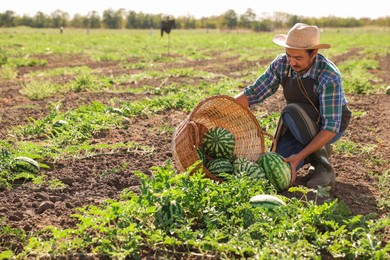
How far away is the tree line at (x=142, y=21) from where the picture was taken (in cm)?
8650

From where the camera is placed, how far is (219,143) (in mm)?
4871

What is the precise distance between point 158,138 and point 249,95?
173 cm

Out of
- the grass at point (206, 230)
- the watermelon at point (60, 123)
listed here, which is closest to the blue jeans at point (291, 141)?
the grass at point (206, 230)

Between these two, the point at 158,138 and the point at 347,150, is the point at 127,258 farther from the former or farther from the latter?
the point at 347,150

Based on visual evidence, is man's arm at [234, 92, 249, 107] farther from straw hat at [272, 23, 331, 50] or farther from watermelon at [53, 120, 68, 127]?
watermelon at [53, 120, 68, 127]

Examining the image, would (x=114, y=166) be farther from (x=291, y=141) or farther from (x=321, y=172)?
(x=321, y=172)

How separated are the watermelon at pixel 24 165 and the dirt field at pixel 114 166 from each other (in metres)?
0.19

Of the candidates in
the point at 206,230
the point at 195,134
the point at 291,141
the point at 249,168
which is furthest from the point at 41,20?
the point at 206,230

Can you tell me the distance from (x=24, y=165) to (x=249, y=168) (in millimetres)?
2337

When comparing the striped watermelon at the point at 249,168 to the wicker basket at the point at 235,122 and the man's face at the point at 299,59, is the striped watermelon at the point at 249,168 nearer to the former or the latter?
the wicker basket at the point at 235,122

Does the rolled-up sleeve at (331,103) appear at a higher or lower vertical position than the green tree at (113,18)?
lower

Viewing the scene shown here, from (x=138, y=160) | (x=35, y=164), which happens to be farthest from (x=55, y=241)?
(x=138, y=160)

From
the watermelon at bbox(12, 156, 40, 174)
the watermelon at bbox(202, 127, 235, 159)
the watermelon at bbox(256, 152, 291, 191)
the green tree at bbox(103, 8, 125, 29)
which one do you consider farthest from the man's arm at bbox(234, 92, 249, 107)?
the green tree at bbox(103, 8, 125, 29)

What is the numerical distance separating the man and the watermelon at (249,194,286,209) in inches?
33.4
